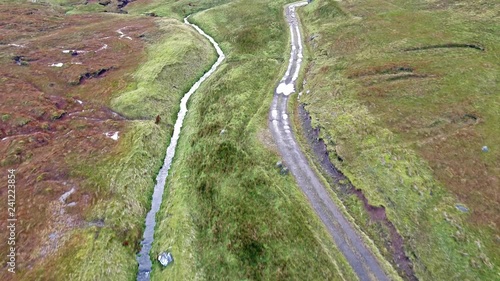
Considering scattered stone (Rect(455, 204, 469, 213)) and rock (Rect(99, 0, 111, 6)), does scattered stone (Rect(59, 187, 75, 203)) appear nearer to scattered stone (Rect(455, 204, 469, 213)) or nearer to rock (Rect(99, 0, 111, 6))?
scattered stone (Rect(455, 204, 469, 213))

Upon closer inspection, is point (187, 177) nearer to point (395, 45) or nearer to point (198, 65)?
point (198, 65)

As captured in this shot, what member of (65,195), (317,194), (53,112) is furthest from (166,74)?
(317,194)

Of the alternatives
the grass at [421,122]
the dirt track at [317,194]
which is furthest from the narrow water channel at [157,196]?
the grass at [421,122]

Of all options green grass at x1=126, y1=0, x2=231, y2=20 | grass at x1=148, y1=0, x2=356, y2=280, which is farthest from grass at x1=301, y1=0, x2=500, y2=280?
green grass at x1=126, y1=0, x2=231, y2=20

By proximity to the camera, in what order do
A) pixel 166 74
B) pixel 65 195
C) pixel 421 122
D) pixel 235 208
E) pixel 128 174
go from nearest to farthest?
pixel 235 208, pixel 65 195, pixel 128 174, pixel 421 122, pixel 166 74

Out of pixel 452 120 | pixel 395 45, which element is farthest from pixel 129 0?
pixel 452 120

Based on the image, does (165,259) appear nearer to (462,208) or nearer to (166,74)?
(462,208)
